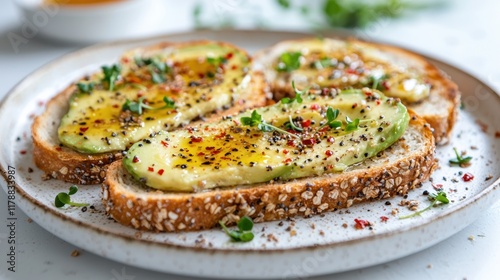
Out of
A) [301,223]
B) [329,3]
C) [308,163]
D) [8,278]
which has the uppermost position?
[329,3]

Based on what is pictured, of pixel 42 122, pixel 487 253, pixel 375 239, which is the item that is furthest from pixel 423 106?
pixel 42 122

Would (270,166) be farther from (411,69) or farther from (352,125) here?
(411,69)

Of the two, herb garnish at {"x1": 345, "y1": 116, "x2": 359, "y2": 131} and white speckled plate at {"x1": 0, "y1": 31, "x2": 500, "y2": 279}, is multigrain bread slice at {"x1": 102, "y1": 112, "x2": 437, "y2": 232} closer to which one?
white speckled plate at {"x1": 0, "y1": 31, "x2": 500, "y2": 279}

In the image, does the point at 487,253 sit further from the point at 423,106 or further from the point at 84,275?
the point at 84,275

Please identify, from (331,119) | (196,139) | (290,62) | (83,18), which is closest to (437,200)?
(331,119)

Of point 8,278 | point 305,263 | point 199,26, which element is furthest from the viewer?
point 199,26

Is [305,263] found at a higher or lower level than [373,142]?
lower
